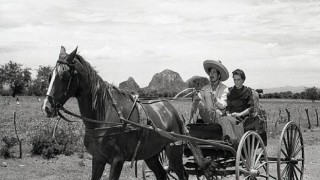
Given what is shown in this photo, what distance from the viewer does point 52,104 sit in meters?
5.57

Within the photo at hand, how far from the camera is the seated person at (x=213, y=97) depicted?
773 centimetres

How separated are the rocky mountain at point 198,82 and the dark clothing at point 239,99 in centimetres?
57

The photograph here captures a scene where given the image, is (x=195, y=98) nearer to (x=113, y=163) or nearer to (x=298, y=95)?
(x=113, y=163)

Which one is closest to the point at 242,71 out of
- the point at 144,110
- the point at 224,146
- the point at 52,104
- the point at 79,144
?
the point at 224,146

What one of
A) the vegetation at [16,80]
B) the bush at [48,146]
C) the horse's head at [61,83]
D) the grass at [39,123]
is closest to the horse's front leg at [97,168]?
the horse's head at [61,83]

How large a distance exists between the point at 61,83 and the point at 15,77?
10521cm

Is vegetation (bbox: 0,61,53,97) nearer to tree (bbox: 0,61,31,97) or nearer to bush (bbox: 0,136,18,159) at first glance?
tree (bbox: 0,61,31,97)

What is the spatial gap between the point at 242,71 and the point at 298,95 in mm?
111173

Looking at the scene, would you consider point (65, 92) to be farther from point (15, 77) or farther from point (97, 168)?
point (15, 77)

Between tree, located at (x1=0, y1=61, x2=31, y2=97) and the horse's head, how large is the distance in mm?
97325

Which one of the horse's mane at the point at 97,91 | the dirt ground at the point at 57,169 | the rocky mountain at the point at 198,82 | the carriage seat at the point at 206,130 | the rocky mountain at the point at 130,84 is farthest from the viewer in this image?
the dirt ground at the point at 57,169

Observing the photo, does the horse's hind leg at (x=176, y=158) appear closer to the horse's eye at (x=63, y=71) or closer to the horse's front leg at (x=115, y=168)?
the horse's front leg at (x=115, y=168)

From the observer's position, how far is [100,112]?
615 centimetres

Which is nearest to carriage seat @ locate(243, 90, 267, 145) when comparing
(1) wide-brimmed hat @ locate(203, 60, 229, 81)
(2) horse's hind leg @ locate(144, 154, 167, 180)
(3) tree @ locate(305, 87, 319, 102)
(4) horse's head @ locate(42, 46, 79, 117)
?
(1) wide-brimmed hat @ locate(203, 60, 229, 81)
